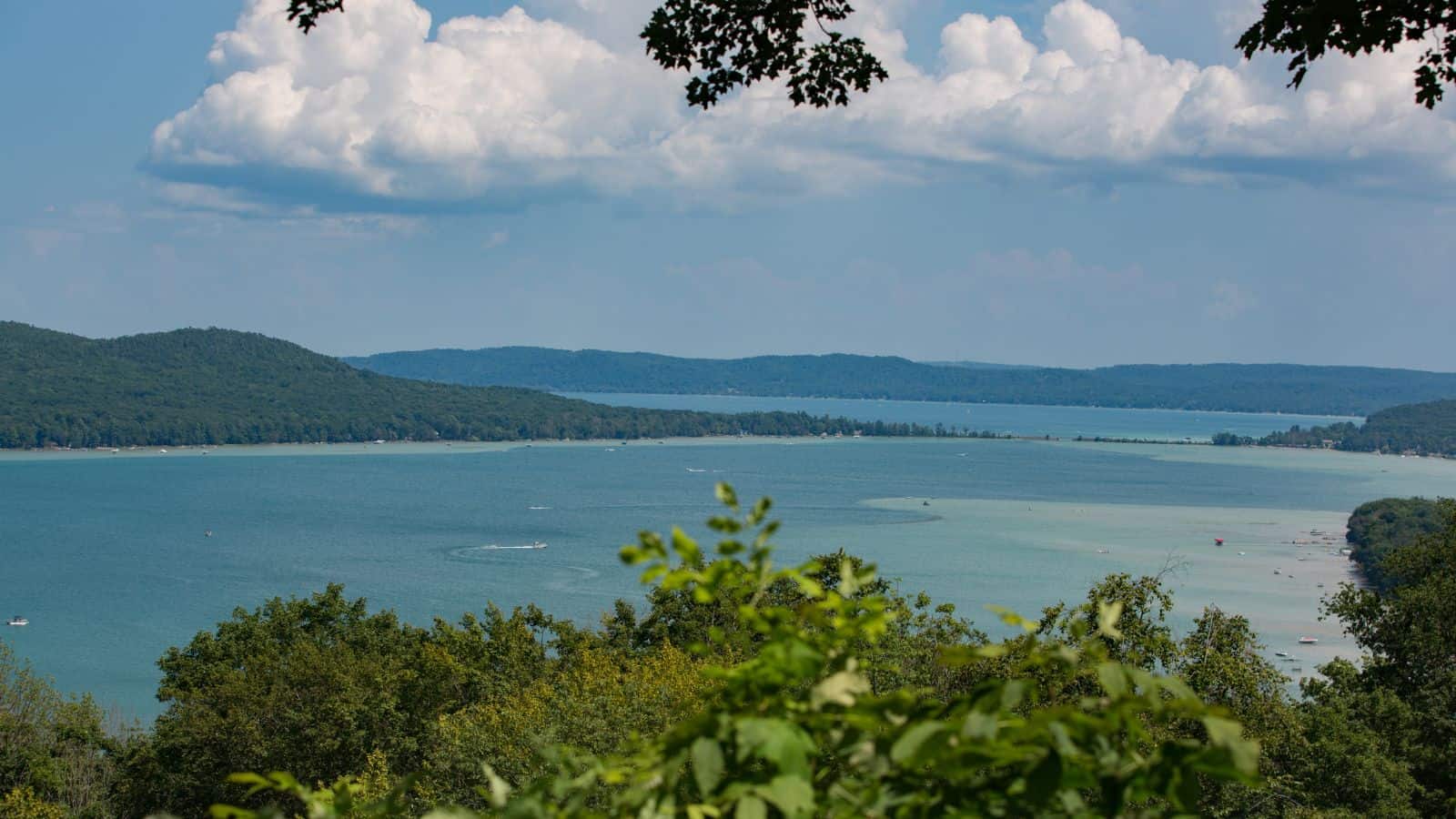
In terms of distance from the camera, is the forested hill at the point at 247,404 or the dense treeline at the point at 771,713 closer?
the dense treeline at the point at 771,713

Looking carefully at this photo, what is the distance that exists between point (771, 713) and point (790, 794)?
23cm

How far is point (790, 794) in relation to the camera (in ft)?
7.14

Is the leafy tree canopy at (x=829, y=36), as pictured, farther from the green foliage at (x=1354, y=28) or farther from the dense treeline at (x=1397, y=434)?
the dense treeline at (x=1397, y=434)

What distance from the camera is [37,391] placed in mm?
150000

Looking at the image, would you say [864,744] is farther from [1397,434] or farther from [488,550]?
[1397,434]

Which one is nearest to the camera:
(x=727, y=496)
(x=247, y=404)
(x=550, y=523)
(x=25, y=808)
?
(x=727, y=496)

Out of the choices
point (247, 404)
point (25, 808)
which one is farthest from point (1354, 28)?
point (247, 404)

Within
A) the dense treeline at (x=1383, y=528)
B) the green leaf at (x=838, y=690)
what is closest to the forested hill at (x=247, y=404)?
the dense treeline at (x=1383, y=528)

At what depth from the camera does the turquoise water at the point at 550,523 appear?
189 ft

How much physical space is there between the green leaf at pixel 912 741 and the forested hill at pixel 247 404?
501ft

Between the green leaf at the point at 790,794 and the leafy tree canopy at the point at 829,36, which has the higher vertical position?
the leafy tree canopy at the point at 829,36

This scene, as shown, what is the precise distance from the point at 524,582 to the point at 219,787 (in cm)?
3406

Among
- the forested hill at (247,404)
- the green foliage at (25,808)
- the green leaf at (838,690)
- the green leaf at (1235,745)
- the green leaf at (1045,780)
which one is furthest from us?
the forested hill at (247,404)

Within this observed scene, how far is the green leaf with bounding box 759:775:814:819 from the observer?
2158 mm
